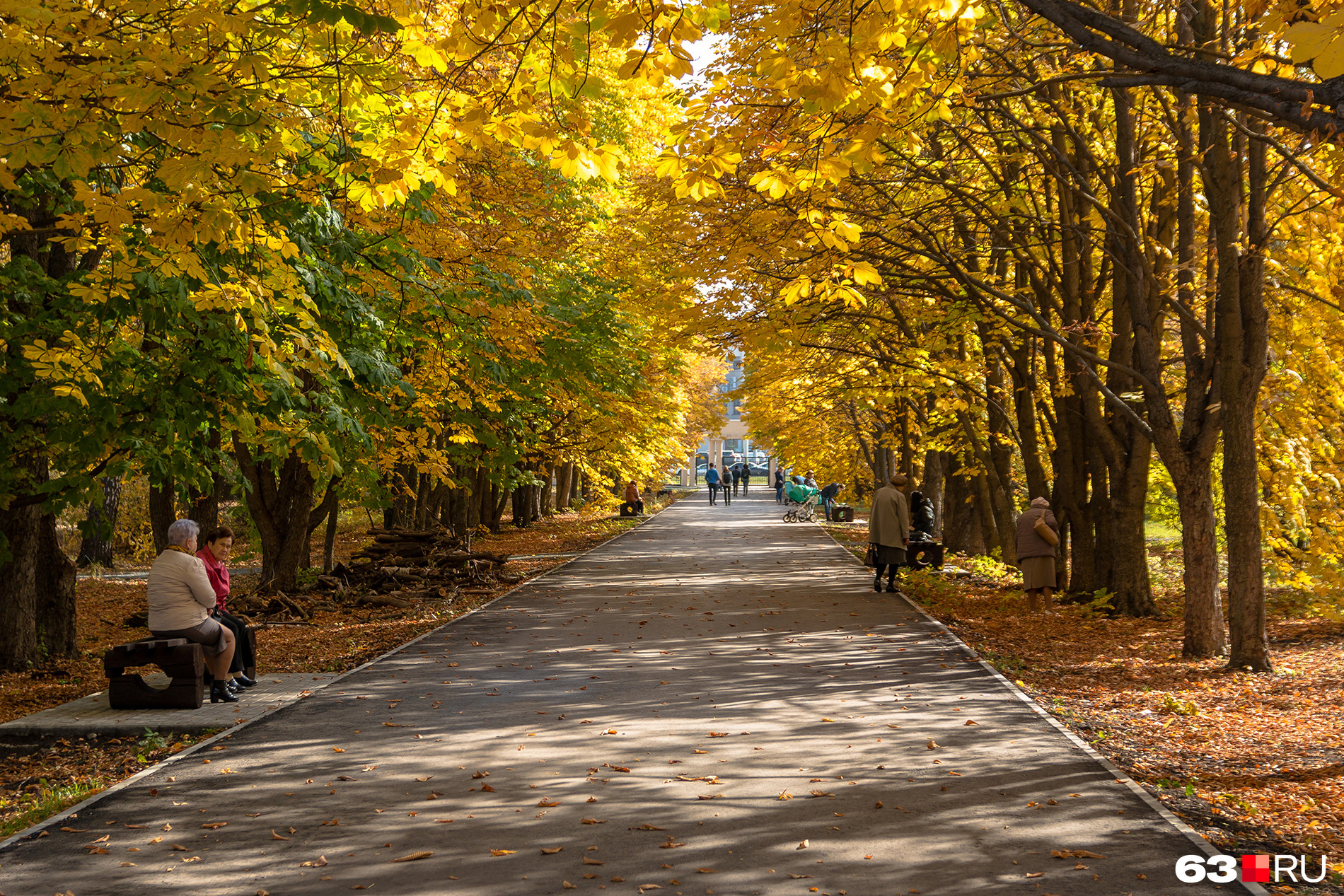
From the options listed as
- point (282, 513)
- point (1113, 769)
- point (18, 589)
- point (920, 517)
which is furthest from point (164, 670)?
point (920, 517)

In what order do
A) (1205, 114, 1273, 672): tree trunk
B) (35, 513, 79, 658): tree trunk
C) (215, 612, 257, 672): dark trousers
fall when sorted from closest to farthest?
(215, 612, 257, 672): dark trousers
(1205, 114, 1273, 672): tree trunk
(35, 513, 79, 658): tree trunk

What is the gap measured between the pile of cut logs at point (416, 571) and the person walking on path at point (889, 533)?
6028 millimetres

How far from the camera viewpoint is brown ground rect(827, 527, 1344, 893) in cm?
562

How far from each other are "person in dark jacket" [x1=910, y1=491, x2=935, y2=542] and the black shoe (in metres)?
14.3

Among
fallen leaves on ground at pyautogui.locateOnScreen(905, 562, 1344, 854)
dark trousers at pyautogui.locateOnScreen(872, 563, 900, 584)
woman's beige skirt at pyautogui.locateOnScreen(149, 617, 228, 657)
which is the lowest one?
fallen leaves on ground at pyautogui.locateOnScreen(905, 562, 1344, 854)

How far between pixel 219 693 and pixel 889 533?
10603mm

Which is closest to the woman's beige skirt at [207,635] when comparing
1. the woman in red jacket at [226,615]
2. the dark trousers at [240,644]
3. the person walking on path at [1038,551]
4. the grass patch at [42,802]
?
the woman in red jacket at [226,615]

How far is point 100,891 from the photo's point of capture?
15.3ft

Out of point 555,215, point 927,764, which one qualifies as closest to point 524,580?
point 555,215

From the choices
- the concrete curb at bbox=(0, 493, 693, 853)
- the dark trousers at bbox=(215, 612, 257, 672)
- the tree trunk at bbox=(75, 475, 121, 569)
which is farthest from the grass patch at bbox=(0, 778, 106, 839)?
the tree trunk at bbox=(75, 475, 121, 569)

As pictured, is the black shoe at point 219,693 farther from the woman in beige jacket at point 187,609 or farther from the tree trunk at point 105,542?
the tree trunk at point 105,542

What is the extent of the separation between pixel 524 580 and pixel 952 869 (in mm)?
14331

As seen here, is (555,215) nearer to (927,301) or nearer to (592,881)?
(927,301)

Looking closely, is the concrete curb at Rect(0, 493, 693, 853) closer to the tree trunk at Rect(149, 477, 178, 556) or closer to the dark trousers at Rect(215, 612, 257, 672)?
the dark trousers at Rect(215, 612, 257, 672)
